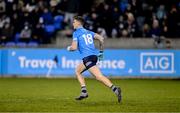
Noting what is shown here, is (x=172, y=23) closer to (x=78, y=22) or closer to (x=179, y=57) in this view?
(x=179, y=57)

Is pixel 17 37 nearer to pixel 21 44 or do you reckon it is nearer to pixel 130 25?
pixel 21 44

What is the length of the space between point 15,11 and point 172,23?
7.40 m

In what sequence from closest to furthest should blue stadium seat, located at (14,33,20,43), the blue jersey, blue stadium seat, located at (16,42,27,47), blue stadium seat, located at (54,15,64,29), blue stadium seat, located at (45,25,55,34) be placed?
the blue jersey
blue stadium seat, located at (16,42,27,47)
blue stadium seat, located at (14,33,20,43)
blue stadium seat, located at (45,25,55,34)
blue stadium seat, located at (54,15,64,29)

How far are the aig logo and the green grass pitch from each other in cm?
331

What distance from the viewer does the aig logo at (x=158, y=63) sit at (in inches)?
936

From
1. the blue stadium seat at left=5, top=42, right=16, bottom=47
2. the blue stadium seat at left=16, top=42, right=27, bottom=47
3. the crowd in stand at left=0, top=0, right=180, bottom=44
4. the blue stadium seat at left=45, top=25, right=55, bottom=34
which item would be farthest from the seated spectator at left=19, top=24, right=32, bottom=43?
the blue stadium seat at left=45, top=25, right=55, bottom=34

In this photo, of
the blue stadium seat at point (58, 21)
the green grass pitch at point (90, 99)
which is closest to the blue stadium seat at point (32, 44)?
the blue stadium seat at point (58, 21)

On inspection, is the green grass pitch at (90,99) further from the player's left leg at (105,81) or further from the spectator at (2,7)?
the spectator at (2,7)

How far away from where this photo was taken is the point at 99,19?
84.1ft

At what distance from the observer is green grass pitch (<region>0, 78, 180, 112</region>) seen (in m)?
12.4

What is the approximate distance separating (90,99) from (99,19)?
36.2 feet

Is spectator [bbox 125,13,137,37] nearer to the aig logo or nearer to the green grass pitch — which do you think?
the aig logo

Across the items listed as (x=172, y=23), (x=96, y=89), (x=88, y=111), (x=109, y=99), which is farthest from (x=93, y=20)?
(x=88, y=111)

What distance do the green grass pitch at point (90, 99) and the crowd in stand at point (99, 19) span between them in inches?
215
